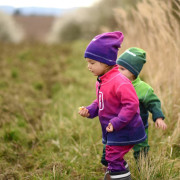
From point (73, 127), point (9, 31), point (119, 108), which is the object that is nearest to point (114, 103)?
point (119, 108)

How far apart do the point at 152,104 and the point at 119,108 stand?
34 cm

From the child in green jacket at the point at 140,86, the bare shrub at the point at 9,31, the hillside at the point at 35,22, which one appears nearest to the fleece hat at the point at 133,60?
the child in green jacket at the point at 140,86

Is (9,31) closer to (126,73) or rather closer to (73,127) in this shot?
(73,127)

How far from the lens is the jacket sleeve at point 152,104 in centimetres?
216

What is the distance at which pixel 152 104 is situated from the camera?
7.26 ft

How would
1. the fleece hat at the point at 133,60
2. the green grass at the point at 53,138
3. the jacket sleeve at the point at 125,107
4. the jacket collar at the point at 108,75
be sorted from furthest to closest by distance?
the green grass at the point at 53,138 → the fleece hat at the point at 133,60 → the jacket collar at the point at 108,75 → the jacket sleeve at the point at 125,107

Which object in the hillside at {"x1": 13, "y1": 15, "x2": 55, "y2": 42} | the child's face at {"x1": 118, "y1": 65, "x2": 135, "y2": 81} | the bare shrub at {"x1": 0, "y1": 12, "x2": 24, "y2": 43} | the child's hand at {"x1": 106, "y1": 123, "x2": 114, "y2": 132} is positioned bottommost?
the child's hand at {"x1": 106, "y1": 123, "x2": 114, "y2": 132}

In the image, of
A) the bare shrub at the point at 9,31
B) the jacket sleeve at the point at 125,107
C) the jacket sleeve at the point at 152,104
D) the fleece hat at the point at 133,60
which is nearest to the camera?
the jacket sleeve at the point at 125,107

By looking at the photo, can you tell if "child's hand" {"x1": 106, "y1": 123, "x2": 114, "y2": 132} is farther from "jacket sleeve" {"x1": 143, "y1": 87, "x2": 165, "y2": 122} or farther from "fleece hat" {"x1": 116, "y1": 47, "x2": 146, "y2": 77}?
"fleece hat" {"x1": 116, "y1": 47, "x2": 146, "y2": 77}

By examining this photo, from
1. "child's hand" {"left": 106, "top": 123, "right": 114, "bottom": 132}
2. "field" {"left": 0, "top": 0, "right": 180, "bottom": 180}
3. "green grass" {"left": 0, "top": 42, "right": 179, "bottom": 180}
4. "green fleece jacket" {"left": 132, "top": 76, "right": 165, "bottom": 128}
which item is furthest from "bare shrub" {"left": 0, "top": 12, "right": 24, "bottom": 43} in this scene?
"child's hand" {"left": 106, "top": 123, "right": 114, "bottom": 132}

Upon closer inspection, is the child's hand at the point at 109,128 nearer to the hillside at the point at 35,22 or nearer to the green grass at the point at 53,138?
the green grass at the point at 53,138

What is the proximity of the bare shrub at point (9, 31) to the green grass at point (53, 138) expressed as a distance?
40.5ft

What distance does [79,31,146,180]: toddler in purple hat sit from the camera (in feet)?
6.35

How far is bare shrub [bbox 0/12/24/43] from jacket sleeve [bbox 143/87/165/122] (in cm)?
1624
